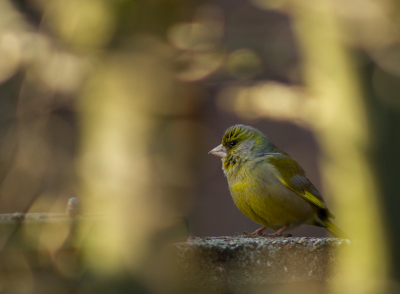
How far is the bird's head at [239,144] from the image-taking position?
4.79ft

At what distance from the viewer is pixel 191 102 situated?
92.8 inches

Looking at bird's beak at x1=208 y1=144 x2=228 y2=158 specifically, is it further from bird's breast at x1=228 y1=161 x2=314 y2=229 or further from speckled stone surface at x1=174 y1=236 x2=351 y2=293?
speckled stone surface at x1=174 y1=236 x2=351 y2=293

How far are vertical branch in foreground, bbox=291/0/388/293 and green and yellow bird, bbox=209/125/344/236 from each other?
42 centimetres

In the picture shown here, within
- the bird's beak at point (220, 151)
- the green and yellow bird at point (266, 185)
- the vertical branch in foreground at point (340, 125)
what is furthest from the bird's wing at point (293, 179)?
the vertical branch in foreground at point (340, 125)

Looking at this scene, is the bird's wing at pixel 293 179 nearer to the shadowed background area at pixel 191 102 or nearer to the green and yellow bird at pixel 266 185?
the green and yellow bird at pixel 266 185

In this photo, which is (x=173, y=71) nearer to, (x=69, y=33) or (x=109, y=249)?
(x=69, y=33)

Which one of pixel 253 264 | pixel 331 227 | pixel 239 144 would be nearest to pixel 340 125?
pixel 331 227

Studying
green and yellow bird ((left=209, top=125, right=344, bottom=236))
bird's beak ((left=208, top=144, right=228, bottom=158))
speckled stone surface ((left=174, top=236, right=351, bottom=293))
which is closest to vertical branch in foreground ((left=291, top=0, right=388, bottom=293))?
green and yellow bird ((left=209, top=125, right=344, bottom=236))

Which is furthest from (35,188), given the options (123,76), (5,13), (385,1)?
(385,1)

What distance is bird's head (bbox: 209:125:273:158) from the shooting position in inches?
57.4

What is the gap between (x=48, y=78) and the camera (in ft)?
6.99

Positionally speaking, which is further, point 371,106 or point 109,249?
point 371,106

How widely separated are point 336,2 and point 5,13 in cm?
176

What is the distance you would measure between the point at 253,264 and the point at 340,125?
1.34 metres
